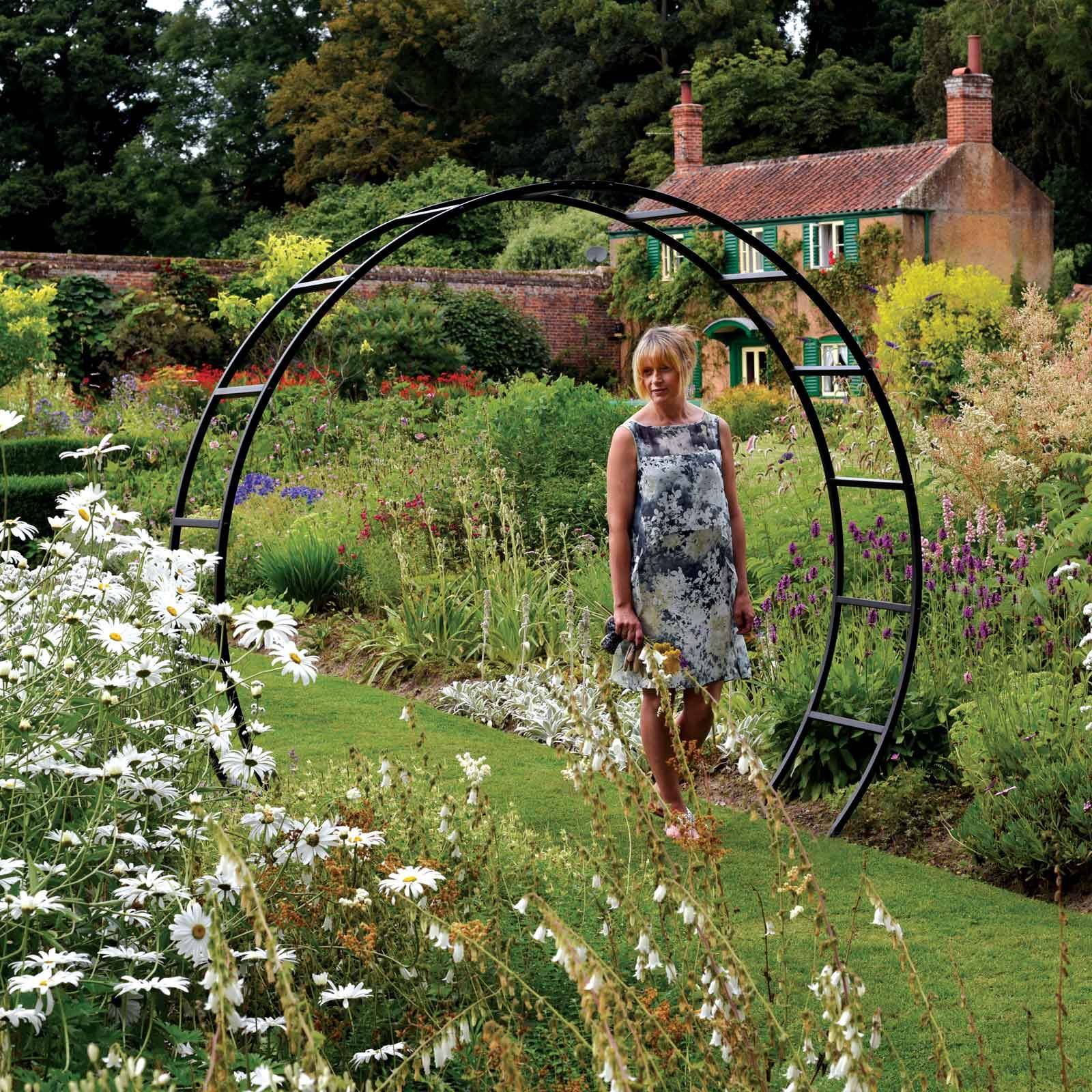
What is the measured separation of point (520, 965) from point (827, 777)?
231cm

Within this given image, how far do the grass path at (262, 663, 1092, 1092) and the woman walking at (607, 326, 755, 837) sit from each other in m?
0.47

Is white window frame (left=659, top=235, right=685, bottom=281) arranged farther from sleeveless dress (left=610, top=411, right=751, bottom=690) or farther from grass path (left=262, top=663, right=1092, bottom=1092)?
sleeveless dress (left=610, top=411, right=751, bottom=690)

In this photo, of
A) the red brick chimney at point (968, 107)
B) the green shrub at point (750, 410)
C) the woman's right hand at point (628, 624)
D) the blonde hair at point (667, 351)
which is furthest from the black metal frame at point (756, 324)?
the red brick chimney at point (968, 107)

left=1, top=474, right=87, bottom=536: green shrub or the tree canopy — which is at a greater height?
the tree canopy

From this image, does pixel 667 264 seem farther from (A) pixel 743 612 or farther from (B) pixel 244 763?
(B) pixel 244 763

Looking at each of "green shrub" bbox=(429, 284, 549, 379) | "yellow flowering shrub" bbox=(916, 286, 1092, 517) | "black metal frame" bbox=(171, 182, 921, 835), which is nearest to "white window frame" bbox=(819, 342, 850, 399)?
"green shrub" bbox=(429, 284, 549, 379)

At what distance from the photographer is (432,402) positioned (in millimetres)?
13758

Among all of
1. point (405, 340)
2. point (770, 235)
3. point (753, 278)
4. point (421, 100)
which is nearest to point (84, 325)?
point (405, 340)

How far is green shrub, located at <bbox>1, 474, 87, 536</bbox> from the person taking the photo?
8.89 meters

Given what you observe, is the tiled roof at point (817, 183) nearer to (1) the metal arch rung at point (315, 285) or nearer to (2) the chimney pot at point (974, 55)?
(2) the chimney pot at point (974, 55)

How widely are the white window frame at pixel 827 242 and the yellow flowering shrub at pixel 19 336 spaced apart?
1432 cm

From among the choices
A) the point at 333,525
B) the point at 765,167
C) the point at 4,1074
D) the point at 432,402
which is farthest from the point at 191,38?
the point at 4,1074

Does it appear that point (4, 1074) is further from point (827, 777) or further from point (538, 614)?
point (538, 614)

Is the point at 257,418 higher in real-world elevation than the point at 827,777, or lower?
higher
